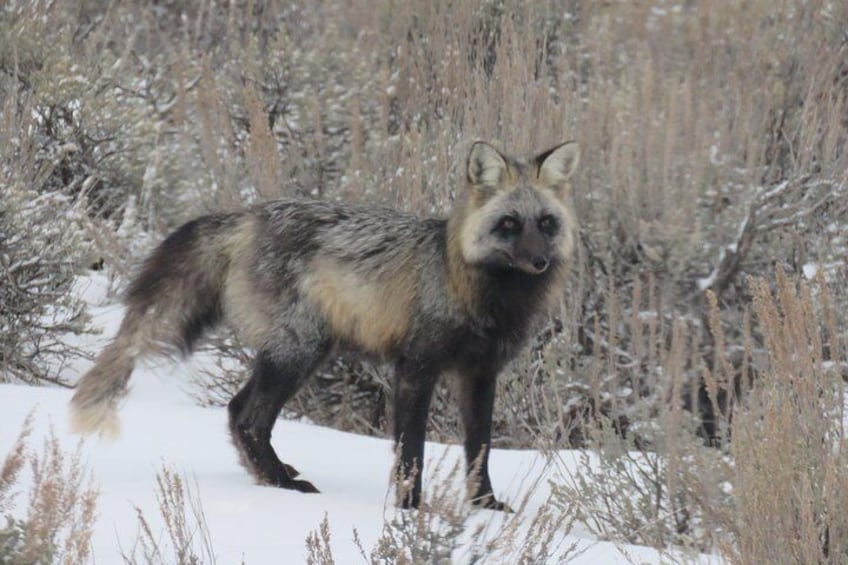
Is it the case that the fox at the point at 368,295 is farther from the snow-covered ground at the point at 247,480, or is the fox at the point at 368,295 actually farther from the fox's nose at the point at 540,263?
the snow-covered ground at the point at 247,480

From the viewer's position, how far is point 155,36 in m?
12.2

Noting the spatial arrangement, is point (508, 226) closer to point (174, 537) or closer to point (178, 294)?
point (178, 294)

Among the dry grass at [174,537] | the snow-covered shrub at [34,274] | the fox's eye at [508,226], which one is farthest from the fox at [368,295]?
the snow-covered shrub at [34,274]

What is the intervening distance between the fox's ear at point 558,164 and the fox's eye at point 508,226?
0.26 meters

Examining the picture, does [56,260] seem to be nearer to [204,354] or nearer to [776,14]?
[204,354]

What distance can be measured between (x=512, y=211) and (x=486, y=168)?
0.22 m

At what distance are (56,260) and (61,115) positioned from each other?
1.81m

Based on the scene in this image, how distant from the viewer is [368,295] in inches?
222

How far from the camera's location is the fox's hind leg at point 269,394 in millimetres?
5602

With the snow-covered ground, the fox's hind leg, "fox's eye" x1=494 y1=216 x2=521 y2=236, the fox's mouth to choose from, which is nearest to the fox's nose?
the fox's mouth

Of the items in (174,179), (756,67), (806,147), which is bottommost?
(174,179)

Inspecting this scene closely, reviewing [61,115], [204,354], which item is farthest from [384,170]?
[61,115]

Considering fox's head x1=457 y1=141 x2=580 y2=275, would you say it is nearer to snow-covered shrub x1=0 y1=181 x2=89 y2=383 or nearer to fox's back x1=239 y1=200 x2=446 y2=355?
fox's back x1=239 y1=200 x2=446 y2=355

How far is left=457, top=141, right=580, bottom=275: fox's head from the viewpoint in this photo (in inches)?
216
